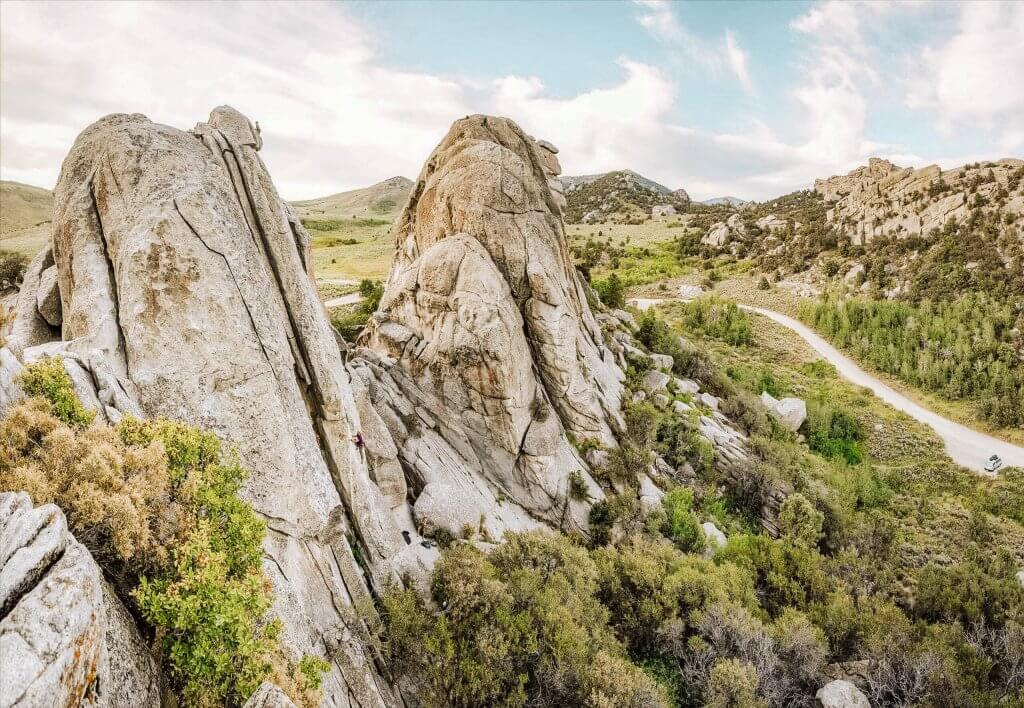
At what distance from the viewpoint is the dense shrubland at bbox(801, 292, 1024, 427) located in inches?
1529

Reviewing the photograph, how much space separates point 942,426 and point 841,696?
34028 mm

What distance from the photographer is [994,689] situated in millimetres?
14781

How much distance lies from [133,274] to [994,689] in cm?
2739

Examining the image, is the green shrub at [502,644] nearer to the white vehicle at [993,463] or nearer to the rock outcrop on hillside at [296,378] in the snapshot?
the rock outcrop on hillside at [296,378]

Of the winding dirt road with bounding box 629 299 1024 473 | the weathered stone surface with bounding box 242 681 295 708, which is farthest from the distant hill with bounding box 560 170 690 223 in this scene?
the weathered stone surface with bounding box 242 681 295 708

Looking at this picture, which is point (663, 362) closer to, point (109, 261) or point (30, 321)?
point (109, 261)

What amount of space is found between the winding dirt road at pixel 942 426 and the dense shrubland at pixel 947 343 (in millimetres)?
1767

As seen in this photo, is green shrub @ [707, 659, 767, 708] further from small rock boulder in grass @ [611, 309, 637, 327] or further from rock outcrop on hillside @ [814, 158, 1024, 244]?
rock outcrop on hillside @ [814, 158, 1024, 244]

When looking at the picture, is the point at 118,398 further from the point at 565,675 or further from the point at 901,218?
the point at 901,218

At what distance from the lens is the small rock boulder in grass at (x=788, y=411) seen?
3644 cm

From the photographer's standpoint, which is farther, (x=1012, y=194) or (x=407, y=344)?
(x=1012, y=194)

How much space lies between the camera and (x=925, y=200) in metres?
67.4

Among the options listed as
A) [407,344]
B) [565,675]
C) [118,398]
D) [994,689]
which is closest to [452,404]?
[407,344]

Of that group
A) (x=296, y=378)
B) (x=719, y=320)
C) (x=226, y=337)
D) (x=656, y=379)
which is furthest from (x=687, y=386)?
(x=226, y=337)
